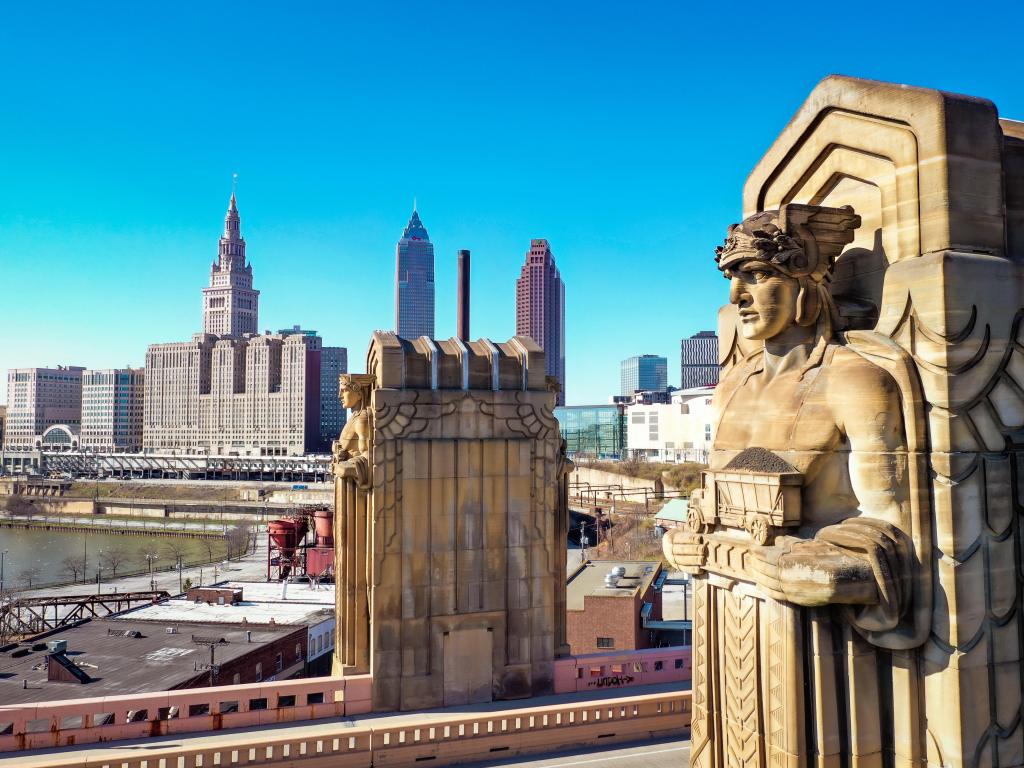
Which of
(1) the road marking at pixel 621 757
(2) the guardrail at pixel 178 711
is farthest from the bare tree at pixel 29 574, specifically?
(1) the road marking at pixel 621 757

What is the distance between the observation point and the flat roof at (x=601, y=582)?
125 feet

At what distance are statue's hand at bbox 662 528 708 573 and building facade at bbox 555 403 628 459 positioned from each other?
559 ft

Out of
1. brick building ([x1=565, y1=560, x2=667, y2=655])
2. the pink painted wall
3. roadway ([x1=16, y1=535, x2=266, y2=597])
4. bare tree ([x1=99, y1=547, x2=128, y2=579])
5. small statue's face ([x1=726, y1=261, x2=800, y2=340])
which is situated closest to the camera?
small statue's face ([x1=726, y1=261, x2=800, y2=340])

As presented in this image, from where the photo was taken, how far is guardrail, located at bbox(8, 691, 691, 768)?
46.9ft

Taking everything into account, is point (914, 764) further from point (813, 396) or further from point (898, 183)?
point (898, 183)

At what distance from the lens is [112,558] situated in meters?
105

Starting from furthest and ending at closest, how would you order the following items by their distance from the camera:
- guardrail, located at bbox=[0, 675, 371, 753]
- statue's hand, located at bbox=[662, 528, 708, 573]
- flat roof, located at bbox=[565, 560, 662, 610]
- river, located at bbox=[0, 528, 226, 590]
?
river, located at bbox=[0, 528, 226, 590] → flat roof, located at bbox=[565, 560, 662, 610] → guardrail, located at bbox=[0, 675, 371, 753] → statue's hand, located at bbox=[662, 528, 708, 573]

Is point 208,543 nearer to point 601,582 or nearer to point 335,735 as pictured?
point 601,582

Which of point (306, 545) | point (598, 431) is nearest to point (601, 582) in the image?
point (306, 545)

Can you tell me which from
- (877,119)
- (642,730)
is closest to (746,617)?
(877,119)

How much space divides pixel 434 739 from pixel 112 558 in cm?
10373

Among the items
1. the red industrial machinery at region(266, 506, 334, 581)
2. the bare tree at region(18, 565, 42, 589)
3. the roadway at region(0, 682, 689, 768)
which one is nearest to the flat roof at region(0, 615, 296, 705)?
the roadway at region(0, 682, 689, 768)

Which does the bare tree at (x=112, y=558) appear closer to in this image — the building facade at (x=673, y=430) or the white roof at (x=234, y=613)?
the white roof at (x=234, y=613)

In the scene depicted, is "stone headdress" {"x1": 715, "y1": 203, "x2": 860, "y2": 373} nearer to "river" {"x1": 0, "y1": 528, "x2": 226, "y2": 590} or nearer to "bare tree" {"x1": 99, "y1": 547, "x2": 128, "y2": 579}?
"river" {"x1": 0, "y1": 528, "x2": 226, "y2": 590}
